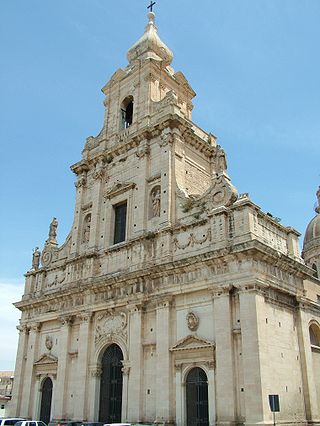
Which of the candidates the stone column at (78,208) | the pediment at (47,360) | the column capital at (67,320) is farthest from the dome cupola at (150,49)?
the pediment at (47,360)

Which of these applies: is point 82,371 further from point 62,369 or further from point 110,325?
point 110,325

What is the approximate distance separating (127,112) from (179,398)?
1769cm

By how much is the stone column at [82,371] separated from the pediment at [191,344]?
5608 mm

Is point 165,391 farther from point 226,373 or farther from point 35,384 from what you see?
point 35,384

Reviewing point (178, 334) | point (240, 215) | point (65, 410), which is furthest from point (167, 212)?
point (65, 410)

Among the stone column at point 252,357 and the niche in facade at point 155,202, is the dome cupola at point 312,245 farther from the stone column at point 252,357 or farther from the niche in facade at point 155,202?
the stone column at point 252,357

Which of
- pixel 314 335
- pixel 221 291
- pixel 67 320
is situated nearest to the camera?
pixel 221 291

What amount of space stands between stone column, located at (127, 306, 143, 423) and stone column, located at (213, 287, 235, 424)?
4.06 metres

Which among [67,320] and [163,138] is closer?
[163,138]

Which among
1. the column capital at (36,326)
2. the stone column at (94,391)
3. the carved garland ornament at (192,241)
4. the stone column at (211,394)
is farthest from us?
the column capital at (36,326)

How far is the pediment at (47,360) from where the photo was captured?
82.1ft

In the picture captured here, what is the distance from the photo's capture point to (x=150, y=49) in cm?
2998

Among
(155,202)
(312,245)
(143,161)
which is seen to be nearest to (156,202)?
(155,202)

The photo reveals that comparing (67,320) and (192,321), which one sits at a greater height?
(67,320)
